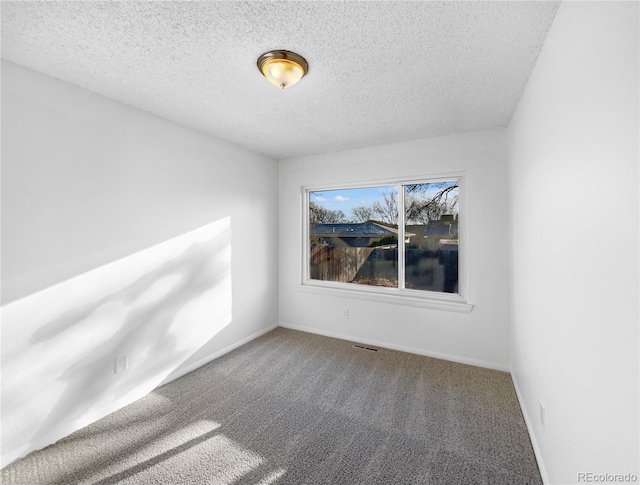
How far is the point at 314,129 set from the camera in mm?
2998

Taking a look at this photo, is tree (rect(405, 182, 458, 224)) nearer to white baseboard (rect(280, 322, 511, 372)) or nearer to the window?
the window

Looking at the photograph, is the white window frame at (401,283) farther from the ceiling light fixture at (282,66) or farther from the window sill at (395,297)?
the ceiling light fixture at (282,66)

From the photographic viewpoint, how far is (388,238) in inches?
146

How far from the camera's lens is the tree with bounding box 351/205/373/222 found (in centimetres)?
381

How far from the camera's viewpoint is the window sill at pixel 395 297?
3.16m

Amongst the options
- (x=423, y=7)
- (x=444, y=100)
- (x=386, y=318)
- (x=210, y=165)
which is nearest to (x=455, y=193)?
(x=444, y=100)

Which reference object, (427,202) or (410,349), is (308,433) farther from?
(427,202)

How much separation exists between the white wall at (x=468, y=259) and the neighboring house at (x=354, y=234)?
0.33 meters

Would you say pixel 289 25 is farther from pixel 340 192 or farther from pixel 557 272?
pixel 340 192

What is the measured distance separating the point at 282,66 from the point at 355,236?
251 centimetres

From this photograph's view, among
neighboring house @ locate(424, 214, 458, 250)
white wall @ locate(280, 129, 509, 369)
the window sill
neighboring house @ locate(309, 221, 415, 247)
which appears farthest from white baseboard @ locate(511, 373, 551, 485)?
neighboring house @ locate(309, 221, 415, 247)

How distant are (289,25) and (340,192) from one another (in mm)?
2590

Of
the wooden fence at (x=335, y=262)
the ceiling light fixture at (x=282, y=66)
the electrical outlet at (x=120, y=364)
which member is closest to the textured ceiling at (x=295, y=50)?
the ceiling light fixture at (x=282, y=66)

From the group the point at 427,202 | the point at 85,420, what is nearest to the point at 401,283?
the point at 427,202
